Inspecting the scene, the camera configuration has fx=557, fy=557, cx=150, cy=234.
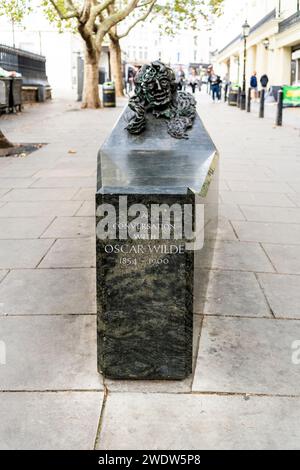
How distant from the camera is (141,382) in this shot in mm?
2877

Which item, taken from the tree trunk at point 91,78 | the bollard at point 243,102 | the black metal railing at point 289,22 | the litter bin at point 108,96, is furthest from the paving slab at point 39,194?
the black metal railing at point 289,22

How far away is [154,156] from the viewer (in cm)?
443

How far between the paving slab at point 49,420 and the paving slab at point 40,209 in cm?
376

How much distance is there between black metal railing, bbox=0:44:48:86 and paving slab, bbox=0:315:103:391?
70.0 ft

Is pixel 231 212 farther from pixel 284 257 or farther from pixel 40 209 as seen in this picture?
pixel 40 209

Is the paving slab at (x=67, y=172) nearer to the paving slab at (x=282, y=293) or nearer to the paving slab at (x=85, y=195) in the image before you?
the paving slab at (x=85, y=195)

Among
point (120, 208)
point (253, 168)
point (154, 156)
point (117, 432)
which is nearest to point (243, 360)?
point (117, 432)

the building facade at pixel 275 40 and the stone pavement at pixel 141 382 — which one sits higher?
the building facade at pixel 275 40

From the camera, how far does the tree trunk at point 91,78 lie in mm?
24188

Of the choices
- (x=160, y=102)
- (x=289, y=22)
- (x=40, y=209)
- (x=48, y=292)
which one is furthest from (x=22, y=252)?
(x=289, y=22)

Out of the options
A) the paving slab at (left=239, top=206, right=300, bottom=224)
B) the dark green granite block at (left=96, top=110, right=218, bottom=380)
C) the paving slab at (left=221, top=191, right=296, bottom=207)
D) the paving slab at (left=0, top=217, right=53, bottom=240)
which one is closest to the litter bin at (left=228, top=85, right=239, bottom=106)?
the paving slab at (left=221, top=191, right=296, bottom=207)

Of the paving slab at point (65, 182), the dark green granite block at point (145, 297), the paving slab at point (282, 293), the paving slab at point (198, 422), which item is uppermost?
the dark green granite block at point (145, 297)

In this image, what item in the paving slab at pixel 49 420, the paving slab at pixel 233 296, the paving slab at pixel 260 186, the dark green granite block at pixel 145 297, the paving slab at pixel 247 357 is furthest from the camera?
the paving slab at pixel 260 186

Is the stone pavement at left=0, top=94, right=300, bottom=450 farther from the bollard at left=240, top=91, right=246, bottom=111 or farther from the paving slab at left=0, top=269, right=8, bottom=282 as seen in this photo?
the bollard at left=240, top=91, right=246, bottom=111
